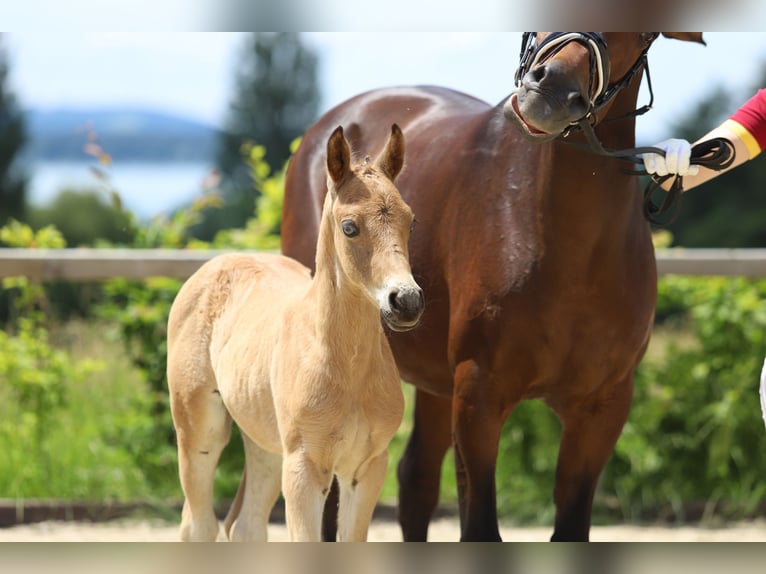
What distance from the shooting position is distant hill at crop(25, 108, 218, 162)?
47.2 ft

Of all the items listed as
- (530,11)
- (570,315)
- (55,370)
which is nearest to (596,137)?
(570,315)

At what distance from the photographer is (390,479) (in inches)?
235

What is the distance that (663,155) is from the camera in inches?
103

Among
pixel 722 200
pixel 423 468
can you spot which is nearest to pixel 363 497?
pixel 423 468

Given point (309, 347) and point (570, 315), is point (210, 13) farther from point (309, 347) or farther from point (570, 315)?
point (570, 315)

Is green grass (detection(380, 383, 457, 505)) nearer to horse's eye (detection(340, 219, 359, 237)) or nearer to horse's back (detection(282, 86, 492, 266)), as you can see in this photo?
horse's back (detection(282, 86, 492, 266))

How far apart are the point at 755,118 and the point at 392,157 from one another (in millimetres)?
899

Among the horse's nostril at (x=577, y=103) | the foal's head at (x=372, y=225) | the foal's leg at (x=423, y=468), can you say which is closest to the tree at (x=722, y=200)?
the foal's leg at (x=423, y=468)

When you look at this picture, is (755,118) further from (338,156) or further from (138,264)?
(138,264)

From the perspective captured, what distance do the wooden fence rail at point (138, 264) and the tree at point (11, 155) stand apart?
7631 mm

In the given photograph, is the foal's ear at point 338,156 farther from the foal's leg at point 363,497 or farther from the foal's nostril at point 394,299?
the foal's leg at point 363,497

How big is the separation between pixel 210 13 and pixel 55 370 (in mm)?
4773

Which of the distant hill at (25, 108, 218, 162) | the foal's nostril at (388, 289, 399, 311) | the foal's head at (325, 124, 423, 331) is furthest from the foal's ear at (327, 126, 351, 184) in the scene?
the distant hill at (25, 108, 218, 162)

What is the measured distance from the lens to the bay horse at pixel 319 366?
7.76 feet
